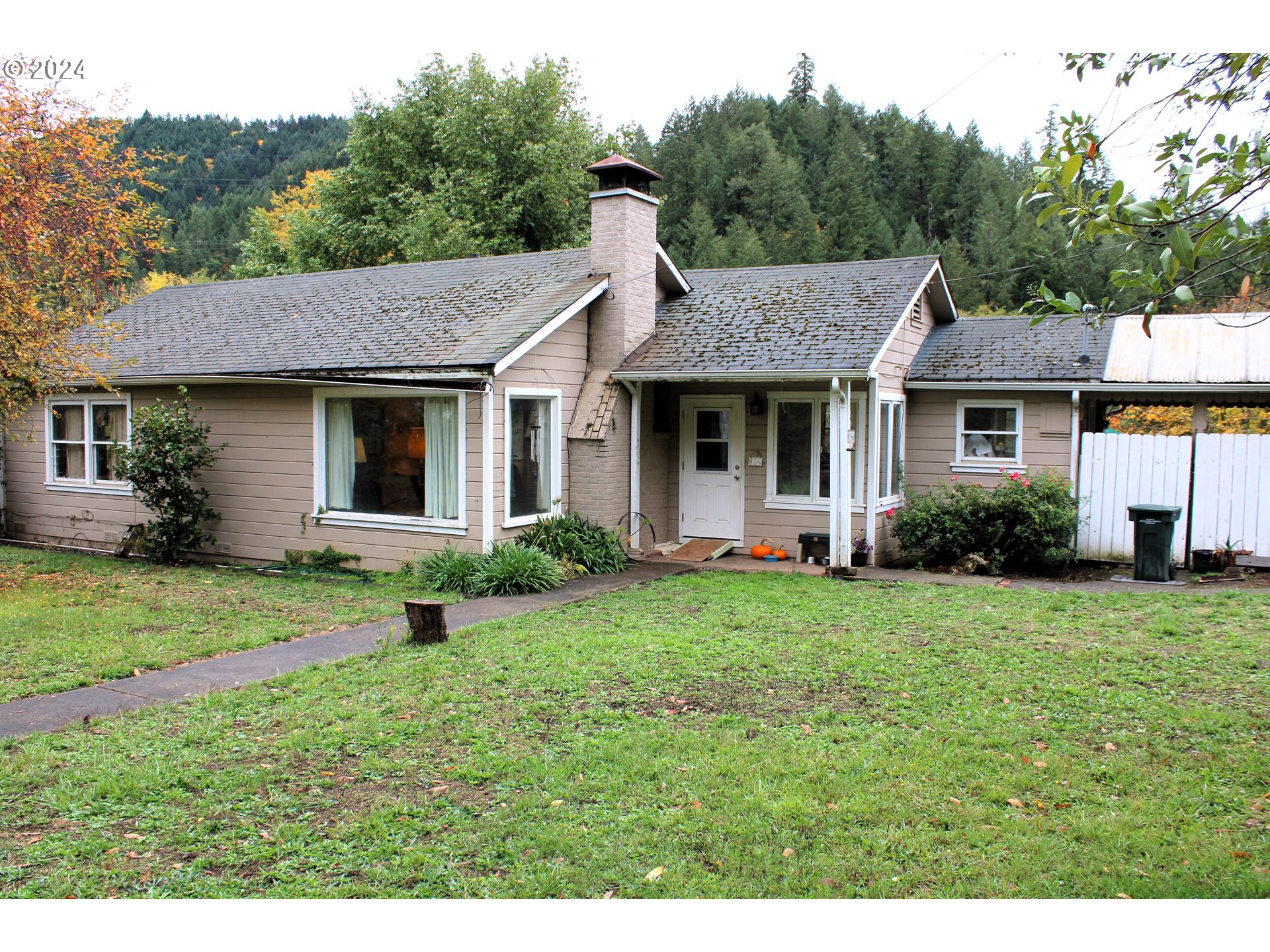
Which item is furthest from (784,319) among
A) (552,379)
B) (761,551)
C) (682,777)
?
(682,777)

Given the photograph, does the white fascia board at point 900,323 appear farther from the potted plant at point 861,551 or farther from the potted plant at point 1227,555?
the potted plant at point 1227,555

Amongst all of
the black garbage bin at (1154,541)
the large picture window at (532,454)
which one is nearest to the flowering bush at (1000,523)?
the black garbage bin at (1154,541)

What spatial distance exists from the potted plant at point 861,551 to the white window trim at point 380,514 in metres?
5.22

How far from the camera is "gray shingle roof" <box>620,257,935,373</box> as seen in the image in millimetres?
12672

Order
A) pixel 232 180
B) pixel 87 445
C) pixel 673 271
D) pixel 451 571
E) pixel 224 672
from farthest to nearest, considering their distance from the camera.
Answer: pixel 232 180, pixel 87 445, pixel 673 271, pixel 451 571, pixel 224 672

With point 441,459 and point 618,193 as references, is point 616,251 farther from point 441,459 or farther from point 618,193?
point 441,459

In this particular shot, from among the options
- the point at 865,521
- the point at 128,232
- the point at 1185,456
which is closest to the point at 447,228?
the point at 128,232

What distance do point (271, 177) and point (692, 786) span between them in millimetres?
52522

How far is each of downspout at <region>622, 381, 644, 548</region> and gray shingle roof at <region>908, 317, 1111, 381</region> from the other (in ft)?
Answer: 13.9

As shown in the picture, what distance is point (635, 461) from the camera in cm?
1360

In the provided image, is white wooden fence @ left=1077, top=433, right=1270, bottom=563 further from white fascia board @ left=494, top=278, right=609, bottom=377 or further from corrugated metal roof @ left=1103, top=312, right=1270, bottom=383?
white fascia board @ left=494, top=278, right=609, bottom=377

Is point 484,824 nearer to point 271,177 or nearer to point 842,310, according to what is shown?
point 842,310

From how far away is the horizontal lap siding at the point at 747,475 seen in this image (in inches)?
540

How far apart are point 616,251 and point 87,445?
9555 millimetres
